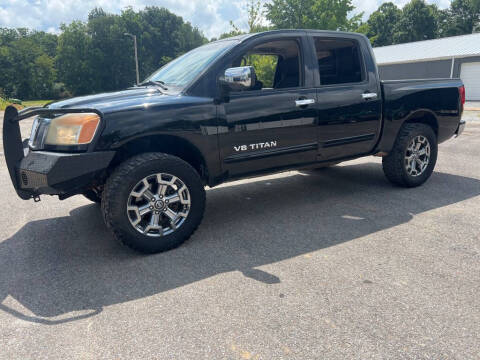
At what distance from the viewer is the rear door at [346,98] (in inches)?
173

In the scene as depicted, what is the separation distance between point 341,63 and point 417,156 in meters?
1.62

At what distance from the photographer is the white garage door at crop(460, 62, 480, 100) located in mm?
25297

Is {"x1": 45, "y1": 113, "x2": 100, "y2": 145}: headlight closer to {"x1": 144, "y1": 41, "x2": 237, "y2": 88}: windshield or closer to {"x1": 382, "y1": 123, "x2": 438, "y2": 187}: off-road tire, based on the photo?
{"x1": 144, "y1": 41, "x2": 237, "y2": 88}: windshield

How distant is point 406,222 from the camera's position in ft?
13.4

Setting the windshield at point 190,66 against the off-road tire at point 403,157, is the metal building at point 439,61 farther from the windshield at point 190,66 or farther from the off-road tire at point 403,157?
the windshield at point 190,66

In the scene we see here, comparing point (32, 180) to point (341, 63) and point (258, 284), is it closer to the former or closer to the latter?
point (258, 284)

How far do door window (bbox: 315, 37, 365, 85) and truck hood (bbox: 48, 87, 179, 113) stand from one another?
2.07 m

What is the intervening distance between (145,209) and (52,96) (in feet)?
221

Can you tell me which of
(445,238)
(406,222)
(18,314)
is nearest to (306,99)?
(406,222)

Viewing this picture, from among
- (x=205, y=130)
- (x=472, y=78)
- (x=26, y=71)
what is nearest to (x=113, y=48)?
(x=26, y=71)

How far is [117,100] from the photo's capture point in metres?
3.45

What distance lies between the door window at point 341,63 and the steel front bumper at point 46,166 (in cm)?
284

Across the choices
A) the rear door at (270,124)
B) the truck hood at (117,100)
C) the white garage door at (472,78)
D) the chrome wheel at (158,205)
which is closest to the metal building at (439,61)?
the white garage door at (472,78)

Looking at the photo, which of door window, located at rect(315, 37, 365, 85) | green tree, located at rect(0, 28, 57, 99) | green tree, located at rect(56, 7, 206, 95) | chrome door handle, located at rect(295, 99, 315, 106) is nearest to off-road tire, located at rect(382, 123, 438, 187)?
door window, located at rect(315, 37, 365, 85)
